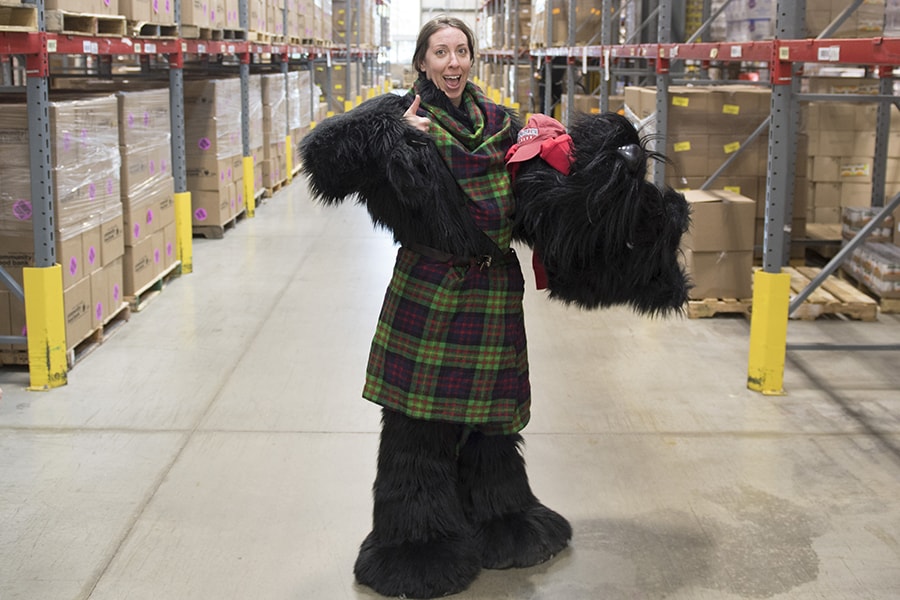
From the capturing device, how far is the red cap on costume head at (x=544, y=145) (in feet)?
9.77

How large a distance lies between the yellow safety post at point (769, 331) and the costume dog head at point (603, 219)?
2140 millimetres

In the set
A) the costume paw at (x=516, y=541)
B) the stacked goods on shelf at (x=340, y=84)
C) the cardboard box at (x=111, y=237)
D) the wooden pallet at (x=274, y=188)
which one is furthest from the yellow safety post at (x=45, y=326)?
the stacked goods on shelf at (x=340, y=84)

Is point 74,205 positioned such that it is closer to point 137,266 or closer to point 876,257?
point 137,266

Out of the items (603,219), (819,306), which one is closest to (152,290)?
(819,306)

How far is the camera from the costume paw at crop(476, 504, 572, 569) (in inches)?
131

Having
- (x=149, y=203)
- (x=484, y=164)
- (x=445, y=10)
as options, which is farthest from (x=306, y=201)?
(x=445, y=10)

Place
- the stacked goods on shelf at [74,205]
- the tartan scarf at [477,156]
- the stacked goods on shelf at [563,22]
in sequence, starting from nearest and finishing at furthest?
the tartan scarf at [477,156], the stacked goods on shelf at [74,205], the stacked goods on shelf at [563,22]

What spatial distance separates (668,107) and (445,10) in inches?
1370

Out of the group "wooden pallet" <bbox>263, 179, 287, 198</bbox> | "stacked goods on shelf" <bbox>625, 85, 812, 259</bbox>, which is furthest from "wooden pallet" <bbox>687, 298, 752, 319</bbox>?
"wooden pallet" <bbox>263, 179, 287, 198</bbox>

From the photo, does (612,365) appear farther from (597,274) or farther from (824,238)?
(824,238)

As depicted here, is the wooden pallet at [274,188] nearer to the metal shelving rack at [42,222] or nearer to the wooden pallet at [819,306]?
the metal shelving rack at [42,222]

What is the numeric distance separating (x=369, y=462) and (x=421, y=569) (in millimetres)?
1250

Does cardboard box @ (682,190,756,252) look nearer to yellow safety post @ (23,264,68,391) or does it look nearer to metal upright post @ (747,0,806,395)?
metal upright post @ (747,0,806,395)

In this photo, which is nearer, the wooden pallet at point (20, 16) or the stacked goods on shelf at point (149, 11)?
the wooden pallet at point (20, 16)
